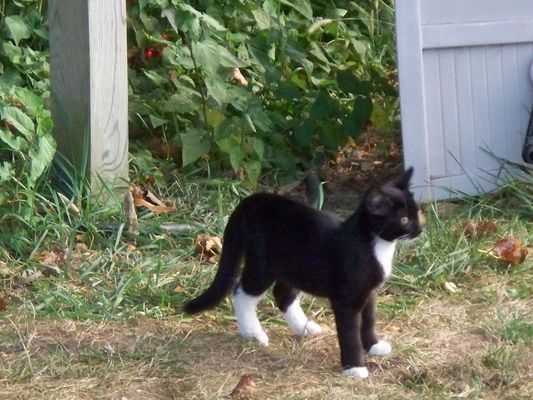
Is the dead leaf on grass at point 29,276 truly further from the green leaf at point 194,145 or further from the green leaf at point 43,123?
the green leaf at point 194,145

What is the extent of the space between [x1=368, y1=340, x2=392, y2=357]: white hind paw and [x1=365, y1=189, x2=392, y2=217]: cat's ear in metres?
0.51

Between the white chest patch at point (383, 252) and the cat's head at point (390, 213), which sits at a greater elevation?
the cat's head at point (390, 213)

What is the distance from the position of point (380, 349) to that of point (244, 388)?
1.80ft

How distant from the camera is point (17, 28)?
5.73m

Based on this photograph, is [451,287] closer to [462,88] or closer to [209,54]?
[462,88]

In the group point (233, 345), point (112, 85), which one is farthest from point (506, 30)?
point (233, 345)

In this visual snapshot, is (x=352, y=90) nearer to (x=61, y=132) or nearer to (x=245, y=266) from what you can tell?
(x=61, y=132)

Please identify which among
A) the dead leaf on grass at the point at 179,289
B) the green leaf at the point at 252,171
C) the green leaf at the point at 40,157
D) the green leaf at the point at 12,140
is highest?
the green leaf at the point at 12,140

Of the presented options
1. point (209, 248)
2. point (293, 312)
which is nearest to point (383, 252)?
point (293, 312)

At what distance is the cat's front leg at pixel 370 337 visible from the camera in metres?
4.11

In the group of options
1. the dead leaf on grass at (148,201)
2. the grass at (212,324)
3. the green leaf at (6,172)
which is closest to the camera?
the grass at (212,324)

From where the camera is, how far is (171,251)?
511cm

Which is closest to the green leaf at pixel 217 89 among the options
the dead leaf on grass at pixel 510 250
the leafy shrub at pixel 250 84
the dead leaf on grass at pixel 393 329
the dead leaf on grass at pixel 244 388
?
the leafy shrub at pixel 250 84

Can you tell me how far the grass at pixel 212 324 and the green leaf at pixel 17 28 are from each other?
1.02 m
